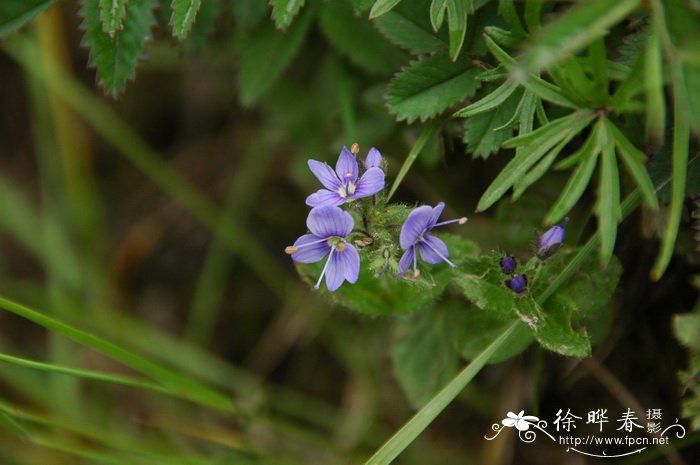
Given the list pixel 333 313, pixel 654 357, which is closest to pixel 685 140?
pixel 654 357

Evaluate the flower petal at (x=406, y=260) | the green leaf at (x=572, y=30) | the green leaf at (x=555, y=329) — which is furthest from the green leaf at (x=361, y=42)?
the green leaf at (x=572, y=30)

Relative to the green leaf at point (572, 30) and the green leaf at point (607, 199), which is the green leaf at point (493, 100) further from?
the green leaf at point (572, 30)

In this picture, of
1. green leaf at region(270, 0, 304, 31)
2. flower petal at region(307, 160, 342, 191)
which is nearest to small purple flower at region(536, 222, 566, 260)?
flower petal at region(307, 160, 342, 191)

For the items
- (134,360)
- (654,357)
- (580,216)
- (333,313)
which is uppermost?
(333,313)

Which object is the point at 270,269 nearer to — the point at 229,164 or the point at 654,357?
the point at 229,164

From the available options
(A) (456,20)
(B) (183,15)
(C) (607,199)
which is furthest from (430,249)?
(B) (183,15)
